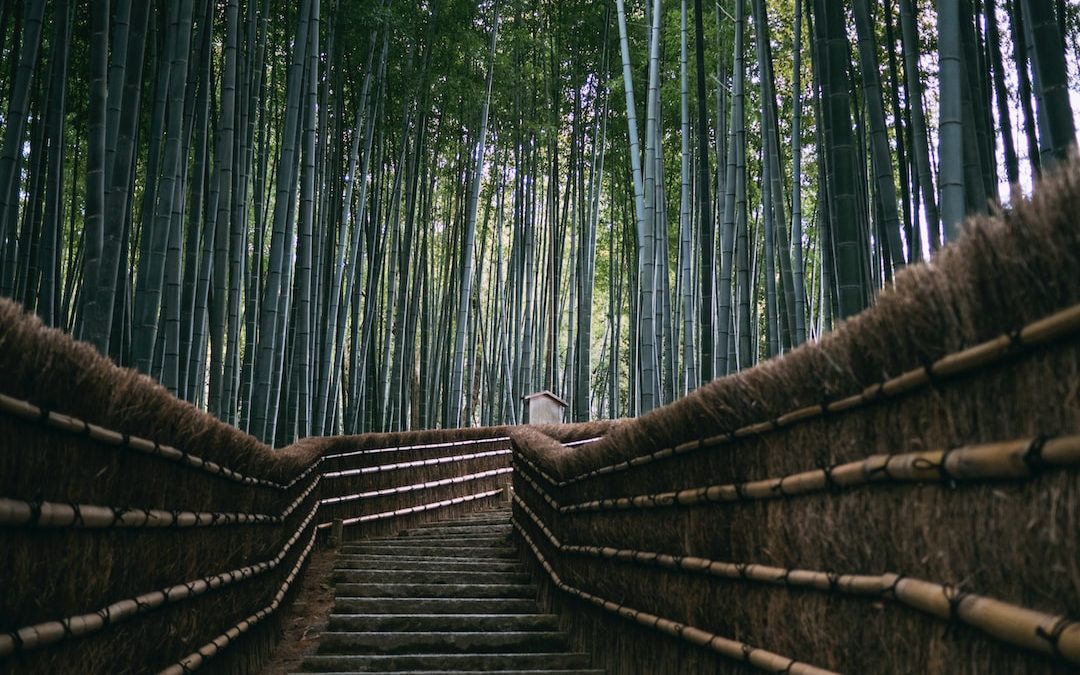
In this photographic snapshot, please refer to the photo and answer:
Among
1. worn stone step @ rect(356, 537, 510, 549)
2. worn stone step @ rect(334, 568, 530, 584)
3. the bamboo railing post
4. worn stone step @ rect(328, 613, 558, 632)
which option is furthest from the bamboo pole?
the bamboo railing post

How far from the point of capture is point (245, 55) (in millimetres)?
5086

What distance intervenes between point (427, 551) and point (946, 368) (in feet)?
14.4

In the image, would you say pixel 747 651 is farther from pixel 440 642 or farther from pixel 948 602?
pixel 440 642

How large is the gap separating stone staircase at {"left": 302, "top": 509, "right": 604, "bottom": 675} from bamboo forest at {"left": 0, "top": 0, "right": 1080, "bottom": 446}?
0.91 m

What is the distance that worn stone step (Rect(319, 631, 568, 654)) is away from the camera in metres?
3.69

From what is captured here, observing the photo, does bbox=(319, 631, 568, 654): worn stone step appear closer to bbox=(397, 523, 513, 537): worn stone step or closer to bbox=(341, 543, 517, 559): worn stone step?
bbox=(341, 543, 517, 559): worn stone step

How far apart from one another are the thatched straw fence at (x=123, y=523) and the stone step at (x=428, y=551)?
148cm

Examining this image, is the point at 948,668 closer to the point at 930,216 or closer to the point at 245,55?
the point at 930,216

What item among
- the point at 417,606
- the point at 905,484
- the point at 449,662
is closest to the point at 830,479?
the point at 905,484

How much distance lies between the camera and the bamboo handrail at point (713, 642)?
5.92 ft

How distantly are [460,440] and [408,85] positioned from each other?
8.67 feet

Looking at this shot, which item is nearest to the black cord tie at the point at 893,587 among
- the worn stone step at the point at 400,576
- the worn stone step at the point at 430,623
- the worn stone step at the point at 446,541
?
the worn stone step at the point at 430,623

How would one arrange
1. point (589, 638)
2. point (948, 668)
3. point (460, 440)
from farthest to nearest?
1. point (460, 440)
2. point (589, 638)
3. point (948, 668)

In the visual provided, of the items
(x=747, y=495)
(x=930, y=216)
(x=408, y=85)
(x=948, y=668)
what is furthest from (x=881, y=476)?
(x=408, y=85)
